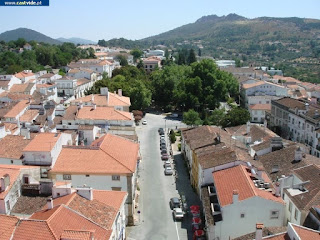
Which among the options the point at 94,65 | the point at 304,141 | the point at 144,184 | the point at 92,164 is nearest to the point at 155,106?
the point at 94,65

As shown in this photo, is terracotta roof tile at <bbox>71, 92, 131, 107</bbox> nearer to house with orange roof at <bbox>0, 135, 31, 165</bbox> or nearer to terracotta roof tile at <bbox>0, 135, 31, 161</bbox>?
terracotta roof tile at <bbox>0, 135, 31, 161</bbox>

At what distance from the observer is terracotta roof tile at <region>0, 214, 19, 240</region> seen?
72.2 feet

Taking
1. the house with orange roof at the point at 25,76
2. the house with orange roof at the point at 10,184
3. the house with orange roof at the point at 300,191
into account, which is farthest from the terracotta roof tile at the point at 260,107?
the house with orange roof at the point at 10,184

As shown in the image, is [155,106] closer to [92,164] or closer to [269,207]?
[92,164]

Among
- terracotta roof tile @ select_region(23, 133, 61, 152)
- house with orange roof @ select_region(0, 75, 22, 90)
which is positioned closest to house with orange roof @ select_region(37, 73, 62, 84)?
house with orange roof @ select_region(0, 75, 22, 90)

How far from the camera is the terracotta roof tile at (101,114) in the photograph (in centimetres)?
5378

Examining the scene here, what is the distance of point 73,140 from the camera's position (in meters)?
42.5

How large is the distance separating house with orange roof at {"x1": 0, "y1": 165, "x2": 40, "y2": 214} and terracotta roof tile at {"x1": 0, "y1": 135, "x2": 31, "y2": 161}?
18.2 ft

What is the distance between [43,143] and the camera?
35.5 meters

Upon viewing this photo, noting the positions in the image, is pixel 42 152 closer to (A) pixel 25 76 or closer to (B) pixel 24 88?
(B) pixel 24 88

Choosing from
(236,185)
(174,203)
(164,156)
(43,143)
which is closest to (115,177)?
(174,203)

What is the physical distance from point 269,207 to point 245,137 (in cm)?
2215

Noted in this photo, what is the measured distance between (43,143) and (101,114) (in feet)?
64.5

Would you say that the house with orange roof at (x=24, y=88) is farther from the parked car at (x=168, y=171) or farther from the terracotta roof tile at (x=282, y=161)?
the terracotta roof tile at (x=282, y=161)
